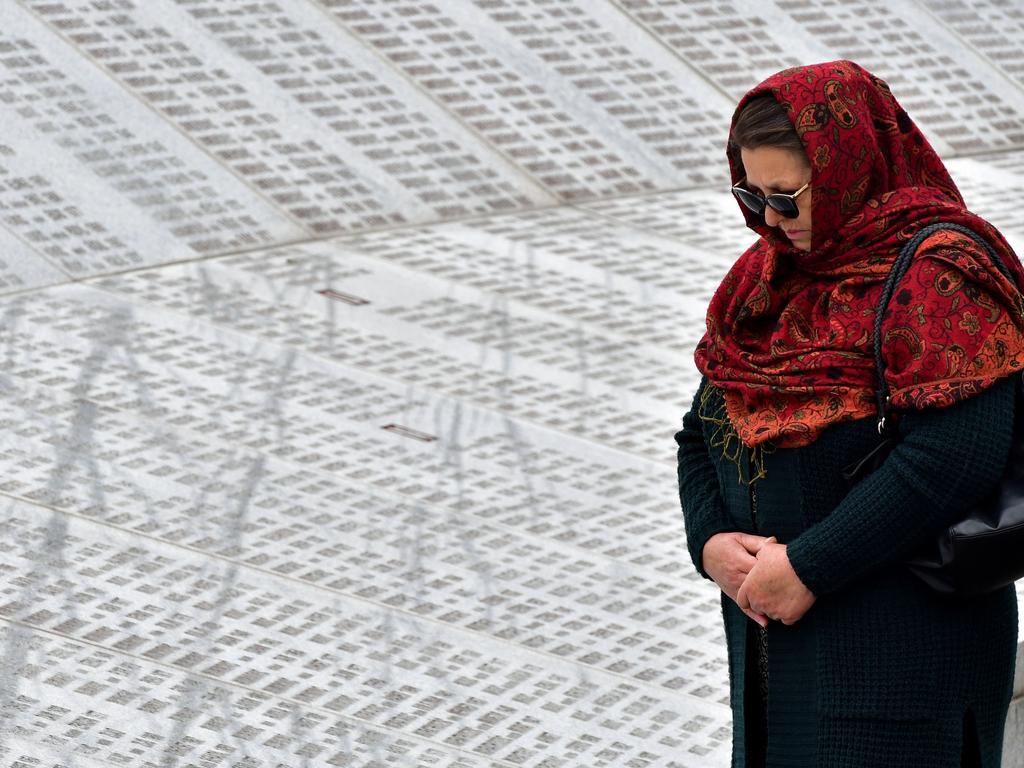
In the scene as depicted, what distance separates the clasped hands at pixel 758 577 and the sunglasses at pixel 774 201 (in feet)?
1.55

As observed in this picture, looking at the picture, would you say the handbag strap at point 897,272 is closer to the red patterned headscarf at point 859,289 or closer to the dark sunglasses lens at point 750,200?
the red patterned headscarf at point 859,289

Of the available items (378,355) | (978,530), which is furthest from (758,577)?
(378,355)

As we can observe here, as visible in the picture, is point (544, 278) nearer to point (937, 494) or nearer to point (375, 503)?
point (375, 503)

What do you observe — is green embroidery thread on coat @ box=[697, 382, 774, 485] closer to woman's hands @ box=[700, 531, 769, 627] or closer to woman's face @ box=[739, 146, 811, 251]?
woman's hands @ box=[700, 531, 769, 627]

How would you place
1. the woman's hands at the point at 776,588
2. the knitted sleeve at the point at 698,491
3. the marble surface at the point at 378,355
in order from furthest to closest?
the marble surface at the point at 378,355
the knitted sleeve at the point at 698,491
the woman's hands at the point at 776,588

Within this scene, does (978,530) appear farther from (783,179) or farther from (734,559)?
(783,179)

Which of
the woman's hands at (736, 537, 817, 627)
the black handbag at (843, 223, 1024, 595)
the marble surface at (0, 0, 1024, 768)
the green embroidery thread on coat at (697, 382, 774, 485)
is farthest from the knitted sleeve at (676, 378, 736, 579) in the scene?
the marble surface at (0, 0, 1024, 768)

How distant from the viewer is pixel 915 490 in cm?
237

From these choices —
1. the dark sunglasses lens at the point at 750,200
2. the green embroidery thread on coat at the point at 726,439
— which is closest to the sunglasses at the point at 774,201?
A: the dark sunglasses lens at the point at 750,200

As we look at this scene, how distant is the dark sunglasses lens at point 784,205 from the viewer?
7.97 ft

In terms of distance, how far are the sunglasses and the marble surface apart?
5.06 ft

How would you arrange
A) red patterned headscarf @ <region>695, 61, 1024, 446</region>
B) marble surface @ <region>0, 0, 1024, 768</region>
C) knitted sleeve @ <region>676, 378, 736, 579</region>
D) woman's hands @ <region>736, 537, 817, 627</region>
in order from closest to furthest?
red patterned headscarf @ <region>695, 61, 1024, 446</region>, woman's hands @ <region>736, 537, 817, 627</region>, knitted sleeve @ <region>676, 378, 736, 579</region>, marble surface @ <region>0, 0, 1024, 768</region>

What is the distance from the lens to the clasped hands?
97.0 inches

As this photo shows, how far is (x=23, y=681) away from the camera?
3660 mm
